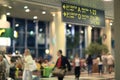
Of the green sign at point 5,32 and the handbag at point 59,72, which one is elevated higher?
the green sign at point 5,32

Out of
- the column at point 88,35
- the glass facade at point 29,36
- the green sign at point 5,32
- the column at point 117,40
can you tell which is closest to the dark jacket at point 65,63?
the column at point 117,40

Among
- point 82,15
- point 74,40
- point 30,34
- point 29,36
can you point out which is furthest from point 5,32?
point 74,40

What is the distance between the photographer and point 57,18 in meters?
28.7

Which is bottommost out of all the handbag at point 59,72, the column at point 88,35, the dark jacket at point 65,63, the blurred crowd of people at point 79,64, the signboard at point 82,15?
the blurred crowd of people at point 79,64

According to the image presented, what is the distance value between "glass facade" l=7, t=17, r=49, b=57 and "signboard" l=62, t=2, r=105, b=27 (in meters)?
18.5

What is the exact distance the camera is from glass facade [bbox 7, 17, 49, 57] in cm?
3692

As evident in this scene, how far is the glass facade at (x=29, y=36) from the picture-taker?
36.9 m

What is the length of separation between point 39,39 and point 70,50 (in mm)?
3847

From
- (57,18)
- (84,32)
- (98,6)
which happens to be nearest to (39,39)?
(84,32)

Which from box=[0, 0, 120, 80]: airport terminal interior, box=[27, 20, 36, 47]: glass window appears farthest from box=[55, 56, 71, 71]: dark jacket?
box=[27, 20, 36, 47]: glass window

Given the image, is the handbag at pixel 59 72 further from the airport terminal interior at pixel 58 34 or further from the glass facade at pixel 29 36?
the glass facade at pixel 29 36

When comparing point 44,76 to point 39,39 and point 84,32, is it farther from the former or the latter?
point 84,32

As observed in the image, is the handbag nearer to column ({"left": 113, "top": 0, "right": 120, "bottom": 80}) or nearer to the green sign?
column ({"left": 113, "top": 0, "right": 120, "bottom": 80})

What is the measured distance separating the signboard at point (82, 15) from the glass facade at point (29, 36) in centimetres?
1850
